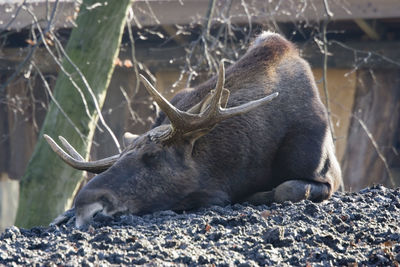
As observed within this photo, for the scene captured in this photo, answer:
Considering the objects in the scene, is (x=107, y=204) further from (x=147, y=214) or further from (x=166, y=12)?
(x=166, y=12)

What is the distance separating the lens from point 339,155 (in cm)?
922

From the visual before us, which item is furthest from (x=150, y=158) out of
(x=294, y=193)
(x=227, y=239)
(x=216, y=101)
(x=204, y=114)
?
(x=227, y=239)

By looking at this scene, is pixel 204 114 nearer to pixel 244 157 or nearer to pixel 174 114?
pixel 174 114

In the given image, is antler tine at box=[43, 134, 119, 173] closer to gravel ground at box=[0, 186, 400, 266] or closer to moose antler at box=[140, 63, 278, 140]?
moose antler at box=[140, 63, 278, 140]

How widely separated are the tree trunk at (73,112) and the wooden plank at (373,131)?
9.52 feet

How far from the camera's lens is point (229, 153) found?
5.46m

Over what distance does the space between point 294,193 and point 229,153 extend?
521 millimetres

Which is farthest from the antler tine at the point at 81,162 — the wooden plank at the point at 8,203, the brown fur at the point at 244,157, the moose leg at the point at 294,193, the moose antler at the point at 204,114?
the wooden plank at the point at 8,203

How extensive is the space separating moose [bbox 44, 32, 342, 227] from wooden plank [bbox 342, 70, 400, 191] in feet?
10.8

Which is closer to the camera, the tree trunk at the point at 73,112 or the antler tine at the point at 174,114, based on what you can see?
the antler tine at the point at 174,114

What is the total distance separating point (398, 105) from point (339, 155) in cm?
88

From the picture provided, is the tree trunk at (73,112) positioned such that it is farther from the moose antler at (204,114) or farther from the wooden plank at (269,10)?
the moose antler at (204,114)

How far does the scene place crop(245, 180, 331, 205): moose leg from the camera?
533 centimetres

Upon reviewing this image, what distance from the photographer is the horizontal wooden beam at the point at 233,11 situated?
832 centimetres
